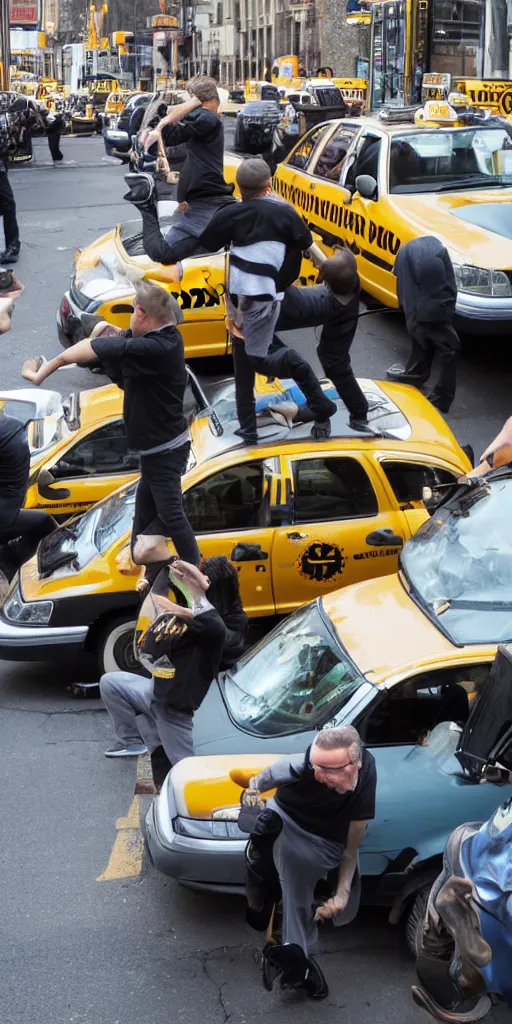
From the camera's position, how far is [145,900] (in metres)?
5.66

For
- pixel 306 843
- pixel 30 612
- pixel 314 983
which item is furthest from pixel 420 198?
pixel 314 983

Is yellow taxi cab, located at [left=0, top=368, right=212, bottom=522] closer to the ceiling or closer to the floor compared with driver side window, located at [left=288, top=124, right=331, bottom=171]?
closer to the floor

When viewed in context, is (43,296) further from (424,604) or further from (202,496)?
(424,604)

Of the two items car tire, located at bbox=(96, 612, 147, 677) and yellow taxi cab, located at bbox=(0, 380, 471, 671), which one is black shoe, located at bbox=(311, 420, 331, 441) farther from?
car tire, located at bbox=(96, 612, 147, 677)

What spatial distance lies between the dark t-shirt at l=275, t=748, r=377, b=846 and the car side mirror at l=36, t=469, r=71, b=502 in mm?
4776

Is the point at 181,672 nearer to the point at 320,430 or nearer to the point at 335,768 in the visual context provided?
the point at 335,768

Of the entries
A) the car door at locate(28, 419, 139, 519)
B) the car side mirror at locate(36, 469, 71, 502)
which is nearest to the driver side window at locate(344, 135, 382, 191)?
the car door at locate(28, 419, 139, 519)

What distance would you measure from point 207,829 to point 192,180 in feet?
18.6

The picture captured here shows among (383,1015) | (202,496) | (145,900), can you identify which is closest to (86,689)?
(202,496)

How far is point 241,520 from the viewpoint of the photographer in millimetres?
7711

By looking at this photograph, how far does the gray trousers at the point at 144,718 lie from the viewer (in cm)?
587

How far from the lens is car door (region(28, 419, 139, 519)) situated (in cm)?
920

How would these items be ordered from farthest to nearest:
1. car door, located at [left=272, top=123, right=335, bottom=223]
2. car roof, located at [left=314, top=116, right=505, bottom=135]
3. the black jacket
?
car door, located at [left=272, top=123, right=335, bottom=223], car roof, located at [left=314, top=116, right=505, bottom=135], the black jacket

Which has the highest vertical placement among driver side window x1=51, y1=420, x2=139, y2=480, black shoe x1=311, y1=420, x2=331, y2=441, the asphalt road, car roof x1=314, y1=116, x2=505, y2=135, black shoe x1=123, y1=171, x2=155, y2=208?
car roof x1=314, y1=116, x2=505, y2=135
